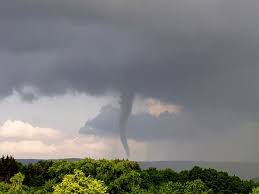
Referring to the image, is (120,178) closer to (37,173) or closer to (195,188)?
(195,188)

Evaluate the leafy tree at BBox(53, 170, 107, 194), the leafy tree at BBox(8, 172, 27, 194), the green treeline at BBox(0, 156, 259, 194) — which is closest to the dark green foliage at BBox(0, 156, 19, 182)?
the green treeline at BBox(0, 156, 259, 194)

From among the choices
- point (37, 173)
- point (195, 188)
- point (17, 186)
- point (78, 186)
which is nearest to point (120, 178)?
point (195, 188)

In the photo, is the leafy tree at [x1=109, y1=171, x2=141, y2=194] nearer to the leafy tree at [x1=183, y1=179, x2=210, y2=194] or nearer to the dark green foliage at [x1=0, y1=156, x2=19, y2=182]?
the leafy tree at [x1=183, y1=179, x2=210, y2=194]

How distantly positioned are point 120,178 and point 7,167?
22873mm

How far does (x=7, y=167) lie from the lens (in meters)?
82.6

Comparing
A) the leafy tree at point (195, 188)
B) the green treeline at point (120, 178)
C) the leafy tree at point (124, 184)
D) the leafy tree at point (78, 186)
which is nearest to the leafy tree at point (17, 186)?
the green treeline at point (120, 178)

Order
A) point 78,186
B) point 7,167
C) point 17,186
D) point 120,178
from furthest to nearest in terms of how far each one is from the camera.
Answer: point 7,167 < point 120,178 < point 17,186 < point 78,186

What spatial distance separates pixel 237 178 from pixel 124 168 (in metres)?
19.8

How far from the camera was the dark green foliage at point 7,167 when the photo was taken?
81.2m

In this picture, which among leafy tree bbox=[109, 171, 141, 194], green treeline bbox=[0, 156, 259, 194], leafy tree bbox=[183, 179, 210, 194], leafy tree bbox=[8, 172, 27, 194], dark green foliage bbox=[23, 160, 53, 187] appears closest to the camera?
leafy tree bbox=[183, 179, 210, 194]

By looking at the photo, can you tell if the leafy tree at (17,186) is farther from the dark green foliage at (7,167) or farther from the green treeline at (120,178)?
the dark green foliage at (7,167)

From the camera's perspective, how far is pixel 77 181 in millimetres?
52594

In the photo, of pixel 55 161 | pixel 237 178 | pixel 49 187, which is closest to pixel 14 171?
pixel 55 161

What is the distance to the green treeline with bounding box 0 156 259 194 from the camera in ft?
220
